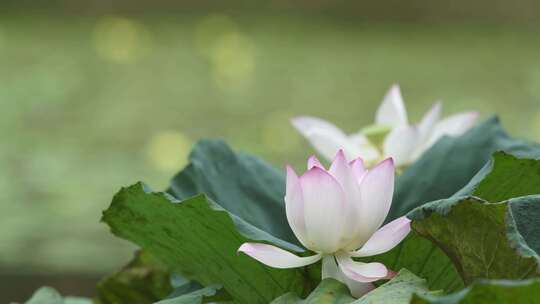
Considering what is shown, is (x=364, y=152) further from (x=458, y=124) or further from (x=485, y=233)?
(x=485, y=233)

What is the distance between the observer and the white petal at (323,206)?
73 centimetres

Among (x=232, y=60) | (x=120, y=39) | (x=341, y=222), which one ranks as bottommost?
(x=341, y=222)

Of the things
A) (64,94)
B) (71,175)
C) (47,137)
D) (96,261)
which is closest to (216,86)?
(64,94)

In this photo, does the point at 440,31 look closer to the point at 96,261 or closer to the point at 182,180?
the point at 96,261

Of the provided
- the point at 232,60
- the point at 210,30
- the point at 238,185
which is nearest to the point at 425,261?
the point at 238,185

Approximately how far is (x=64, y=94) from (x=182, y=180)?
476 centimetres

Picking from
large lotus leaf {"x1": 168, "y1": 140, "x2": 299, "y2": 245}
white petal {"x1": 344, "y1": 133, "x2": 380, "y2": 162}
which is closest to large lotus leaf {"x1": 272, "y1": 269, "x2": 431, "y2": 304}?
large lotus leaf {"x1": 168, "y1": 140, "x2": 299, "y2": 245}

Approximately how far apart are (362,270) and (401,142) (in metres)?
0.44

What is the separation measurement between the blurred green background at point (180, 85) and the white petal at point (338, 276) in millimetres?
2106

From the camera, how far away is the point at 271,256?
73 centimetres

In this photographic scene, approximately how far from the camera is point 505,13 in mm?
7707

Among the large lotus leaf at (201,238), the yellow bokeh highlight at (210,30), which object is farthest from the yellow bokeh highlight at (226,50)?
the large lotus leaf at (201,238)

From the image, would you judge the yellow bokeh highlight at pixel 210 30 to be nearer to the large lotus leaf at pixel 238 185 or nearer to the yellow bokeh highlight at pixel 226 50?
the yellow bokeh highlight at pixel 226 50

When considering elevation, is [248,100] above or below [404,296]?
above
